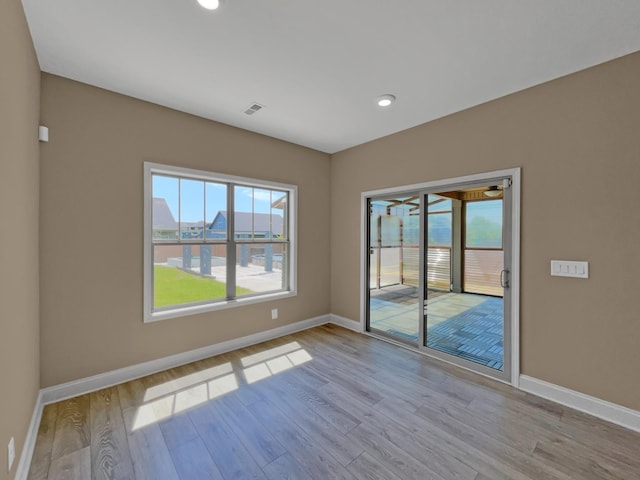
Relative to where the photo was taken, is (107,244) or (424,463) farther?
(107,244)

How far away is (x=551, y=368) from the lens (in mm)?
2471

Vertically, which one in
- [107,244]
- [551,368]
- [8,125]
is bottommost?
[551,368]

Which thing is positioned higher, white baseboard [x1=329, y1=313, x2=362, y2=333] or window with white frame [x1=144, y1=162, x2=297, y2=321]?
window with white frame [x1=144, y1=162, x2=297, y2=321]

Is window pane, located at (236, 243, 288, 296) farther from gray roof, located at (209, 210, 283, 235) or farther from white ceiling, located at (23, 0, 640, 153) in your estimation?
white ceiling, located at (23, 0, 640, 153)

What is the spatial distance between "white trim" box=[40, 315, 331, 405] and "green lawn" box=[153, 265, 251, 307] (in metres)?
0.60

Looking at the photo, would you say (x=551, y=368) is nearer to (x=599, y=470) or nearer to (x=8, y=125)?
(x=599, y=470)

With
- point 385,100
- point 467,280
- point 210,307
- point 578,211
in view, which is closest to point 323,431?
point 210,307

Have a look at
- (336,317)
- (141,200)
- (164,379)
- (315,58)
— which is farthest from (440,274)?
(141,200)

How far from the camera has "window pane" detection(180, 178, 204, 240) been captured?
3234 mm

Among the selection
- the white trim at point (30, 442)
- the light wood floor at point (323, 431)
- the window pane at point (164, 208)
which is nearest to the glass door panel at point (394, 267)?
the light wood floor at point (323, 431)

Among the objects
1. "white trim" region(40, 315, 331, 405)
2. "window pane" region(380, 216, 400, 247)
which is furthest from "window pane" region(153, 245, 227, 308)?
"window pane" region(380, 216, 400, 247)

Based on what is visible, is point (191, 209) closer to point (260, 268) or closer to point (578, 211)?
point (260, 268)

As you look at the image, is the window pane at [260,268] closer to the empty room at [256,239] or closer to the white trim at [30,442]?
the empty room at [256,239]

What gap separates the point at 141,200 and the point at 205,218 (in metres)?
0.73
